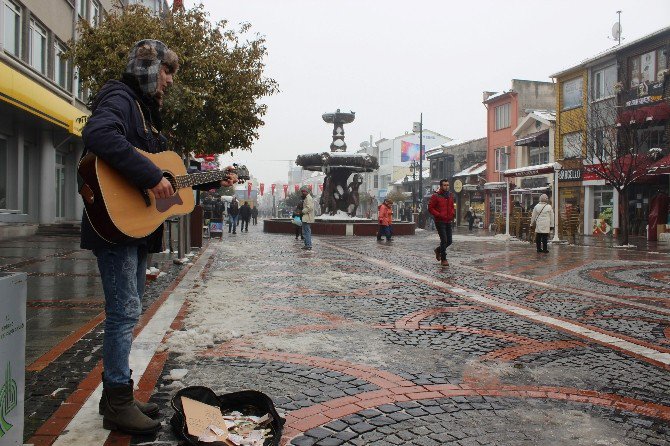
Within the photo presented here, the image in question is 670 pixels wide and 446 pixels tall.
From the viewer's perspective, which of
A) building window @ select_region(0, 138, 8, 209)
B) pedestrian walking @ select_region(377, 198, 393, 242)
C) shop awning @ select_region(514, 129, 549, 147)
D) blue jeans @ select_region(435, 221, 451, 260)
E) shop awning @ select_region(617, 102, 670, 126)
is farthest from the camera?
shop awning @ select_region(514, 129, 549, 147)

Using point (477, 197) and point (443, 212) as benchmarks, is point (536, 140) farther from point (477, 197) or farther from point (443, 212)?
point (443, 212)

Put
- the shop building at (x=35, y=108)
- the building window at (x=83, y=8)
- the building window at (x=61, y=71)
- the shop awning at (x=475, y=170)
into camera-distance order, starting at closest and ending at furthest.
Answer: the shop building at (x=35, y=108) < the building window at (x=61, y=71) < the building window at (x=83, y=8) < the shop awning at (x=475, y=170)

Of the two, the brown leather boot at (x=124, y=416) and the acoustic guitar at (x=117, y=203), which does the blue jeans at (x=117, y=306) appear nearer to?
the brown leather boot at (x=124, y=416)

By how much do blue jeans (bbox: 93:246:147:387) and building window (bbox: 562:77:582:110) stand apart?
117 ft

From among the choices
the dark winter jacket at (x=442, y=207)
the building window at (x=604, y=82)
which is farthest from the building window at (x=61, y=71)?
the building window at (x=604, y=82)

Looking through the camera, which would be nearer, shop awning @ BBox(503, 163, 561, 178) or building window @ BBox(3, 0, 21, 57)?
building window @ BBox(3, 0, 21, 57)

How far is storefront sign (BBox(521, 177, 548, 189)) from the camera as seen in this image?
37.4 metres

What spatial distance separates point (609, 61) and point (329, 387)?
3346 centimetres

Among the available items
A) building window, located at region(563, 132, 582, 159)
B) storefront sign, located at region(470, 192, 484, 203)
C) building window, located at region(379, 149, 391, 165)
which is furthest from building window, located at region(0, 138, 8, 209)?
building window, located at region(379, 149, 391, 165)

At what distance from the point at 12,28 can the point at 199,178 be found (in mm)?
16927

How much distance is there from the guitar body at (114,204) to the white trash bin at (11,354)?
536mm

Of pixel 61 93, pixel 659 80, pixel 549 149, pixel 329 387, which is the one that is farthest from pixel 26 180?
pixel 549 149

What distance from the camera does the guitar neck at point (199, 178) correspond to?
3.28 metres

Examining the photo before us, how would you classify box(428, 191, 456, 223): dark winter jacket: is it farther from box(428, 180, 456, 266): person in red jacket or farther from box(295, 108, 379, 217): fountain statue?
box(295, 108, 379, 217): fountain statue
